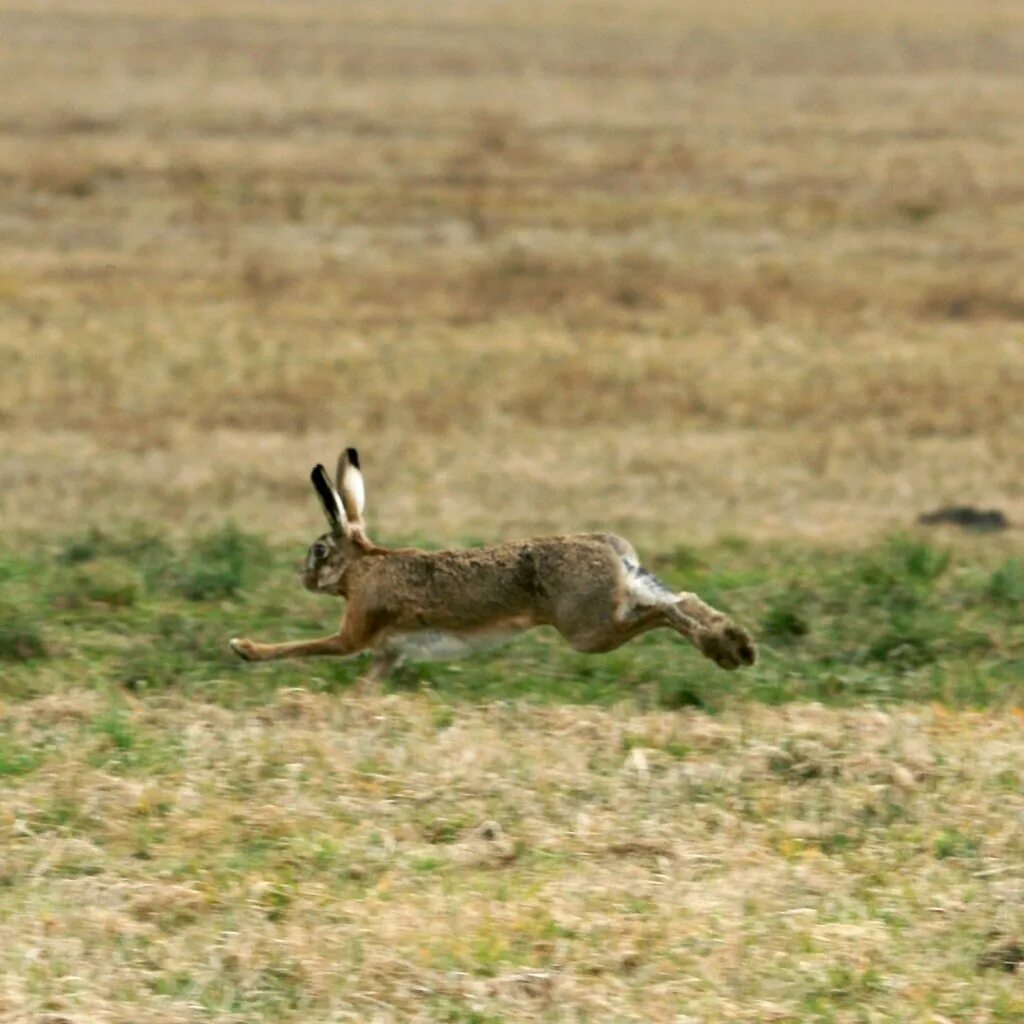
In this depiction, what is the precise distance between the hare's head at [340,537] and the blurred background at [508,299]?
3.43 m

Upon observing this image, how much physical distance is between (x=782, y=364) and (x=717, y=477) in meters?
3.05

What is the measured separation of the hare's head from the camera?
9125mm

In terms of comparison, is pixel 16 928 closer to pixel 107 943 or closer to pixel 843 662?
pixel 107 943

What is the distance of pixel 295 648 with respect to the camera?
29.2 ft

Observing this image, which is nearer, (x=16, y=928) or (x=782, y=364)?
(x=16, y=928)

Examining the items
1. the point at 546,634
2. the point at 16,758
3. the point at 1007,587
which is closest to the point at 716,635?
the point at 546,634

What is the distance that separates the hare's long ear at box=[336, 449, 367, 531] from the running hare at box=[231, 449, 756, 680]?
0.05m

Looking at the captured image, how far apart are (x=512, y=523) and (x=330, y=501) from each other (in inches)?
170

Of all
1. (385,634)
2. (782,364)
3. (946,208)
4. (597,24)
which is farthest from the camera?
(597,24)

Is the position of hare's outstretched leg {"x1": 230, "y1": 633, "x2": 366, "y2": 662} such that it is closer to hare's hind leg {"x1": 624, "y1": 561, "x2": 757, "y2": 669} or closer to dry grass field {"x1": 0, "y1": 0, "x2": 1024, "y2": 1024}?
dry grass field {"x1": 0, "y1": 0, "x2": 1024, "y2": 1024}

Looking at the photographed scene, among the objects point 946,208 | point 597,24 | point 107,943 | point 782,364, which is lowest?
point 107,943

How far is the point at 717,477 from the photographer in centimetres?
1471

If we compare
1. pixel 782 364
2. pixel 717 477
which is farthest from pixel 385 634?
pixel 782 364

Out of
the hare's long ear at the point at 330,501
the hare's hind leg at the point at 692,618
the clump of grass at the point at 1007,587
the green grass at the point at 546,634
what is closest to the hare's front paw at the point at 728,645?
the hare's hind leg at the point at 692,618
